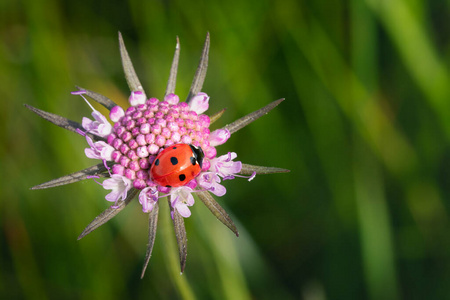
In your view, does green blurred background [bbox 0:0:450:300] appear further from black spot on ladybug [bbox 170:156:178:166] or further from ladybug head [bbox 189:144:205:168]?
black spot on ladybug [bbox 170:156:178:166]

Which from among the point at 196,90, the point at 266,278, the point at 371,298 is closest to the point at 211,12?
the point at 196,90

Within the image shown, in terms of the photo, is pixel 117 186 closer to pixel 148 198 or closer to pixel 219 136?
pixel 148 198

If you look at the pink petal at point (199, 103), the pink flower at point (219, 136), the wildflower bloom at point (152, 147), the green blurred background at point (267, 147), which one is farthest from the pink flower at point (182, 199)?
the green blurred background at point (267, 147)

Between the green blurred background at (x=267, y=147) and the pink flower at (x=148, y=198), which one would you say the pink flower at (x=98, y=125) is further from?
the green blurred background at (x=267, y=147)

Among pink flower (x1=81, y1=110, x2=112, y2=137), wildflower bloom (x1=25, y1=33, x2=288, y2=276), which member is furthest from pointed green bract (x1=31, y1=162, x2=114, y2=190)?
pink flower (x1=81, y1=110, x2=112, y2=137)

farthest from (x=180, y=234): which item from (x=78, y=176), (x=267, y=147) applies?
(x=267, y=147)

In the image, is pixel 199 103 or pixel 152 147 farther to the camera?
pixel 199 103

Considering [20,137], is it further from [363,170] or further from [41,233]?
[363,170]
